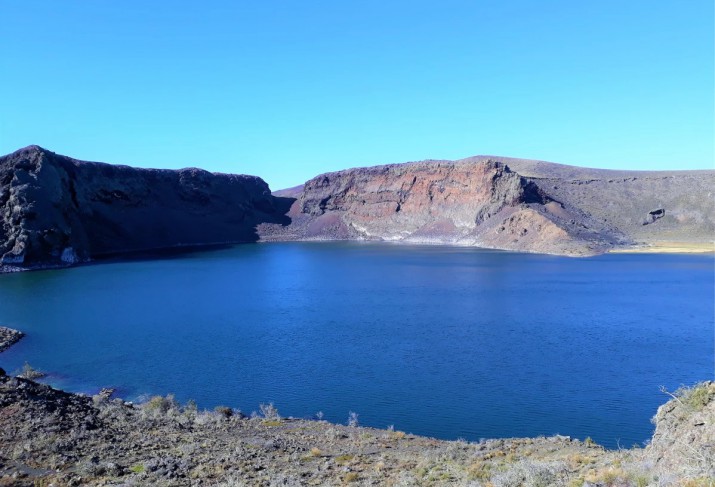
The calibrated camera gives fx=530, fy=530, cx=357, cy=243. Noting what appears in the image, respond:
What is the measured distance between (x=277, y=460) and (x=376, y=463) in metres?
2.25

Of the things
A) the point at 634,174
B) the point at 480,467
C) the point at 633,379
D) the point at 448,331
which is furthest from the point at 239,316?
the point at 634,174

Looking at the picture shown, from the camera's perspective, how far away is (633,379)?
68.1 feet

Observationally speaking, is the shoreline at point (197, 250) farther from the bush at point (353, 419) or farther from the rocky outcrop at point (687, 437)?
the rocky outcrop at point (687, 437)

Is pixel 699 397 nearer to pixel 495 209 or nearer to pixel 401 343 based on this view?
pixel 401 343

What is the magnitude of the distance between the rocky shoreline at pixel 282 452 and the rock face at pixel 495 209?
64.3 meters

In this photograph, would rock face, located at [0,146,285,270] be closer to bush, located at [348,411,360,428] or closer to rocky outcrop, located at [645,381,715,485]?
bush, located at [348,411,360,428]

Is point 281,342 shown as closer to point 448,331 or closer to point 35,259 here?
point 448,331

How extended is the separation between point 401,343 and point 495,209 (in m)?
67.1

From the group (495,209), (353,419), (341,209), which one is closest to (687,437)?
(353,419)

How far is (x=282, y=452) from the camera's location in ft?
41.6

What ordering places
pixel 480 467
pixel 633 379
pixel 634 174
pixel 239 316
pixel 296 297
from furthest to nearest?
pixel 634 174 < pixel 296 297 < pixel 239 316 < pixel 633 379 < pixel 480 467

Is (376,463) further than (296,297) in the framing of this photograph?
No

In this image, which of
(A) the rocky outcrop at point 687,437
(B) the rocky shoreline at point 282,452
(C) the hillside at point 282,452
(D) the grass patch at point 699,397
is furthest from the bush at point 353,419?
(D) the grass patch at point 699,397

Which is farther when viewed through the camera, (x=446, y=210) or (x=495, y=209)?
(x=446, y=210)
